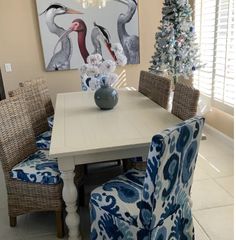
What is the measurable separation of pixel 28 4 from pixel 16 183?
115 inches

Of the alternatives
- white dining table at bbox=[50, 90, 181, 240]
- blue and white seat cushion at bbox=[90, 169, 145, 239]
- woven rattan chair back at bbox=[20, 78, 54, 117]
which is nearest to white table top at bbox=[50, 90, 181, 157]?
white dining table at bbox=[50, 90, 181, 240]

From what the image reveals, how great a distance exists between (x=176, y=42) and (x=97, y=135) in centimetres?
237

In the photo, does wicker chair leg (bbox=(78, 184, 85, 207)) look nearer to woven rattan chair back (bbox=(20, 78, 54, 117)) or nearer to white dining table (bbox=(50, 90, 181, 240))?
white dining table (bbox=(50, 90, 181, 240))

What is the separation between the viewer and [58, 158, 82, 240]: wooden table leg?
1707mm

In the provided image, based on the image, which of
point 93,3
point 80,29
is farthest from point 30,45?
point 93,3

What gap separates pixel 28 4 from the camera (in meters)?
4.02

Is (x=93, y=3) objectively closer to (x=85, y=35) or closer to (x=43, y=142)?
(x=85, y=35)

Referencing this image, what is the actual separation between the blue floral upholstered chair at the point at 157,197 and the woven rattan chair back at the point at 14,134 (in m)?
0.78

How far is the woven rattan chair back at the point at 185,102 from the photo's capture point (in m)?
1.98

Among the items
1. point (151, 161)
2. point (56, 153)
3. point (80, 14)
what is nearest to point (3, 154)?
point (56, 153)

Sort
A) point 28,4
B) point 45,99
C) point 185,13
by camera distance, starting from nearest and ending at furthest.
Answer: point 45,99
point 185,13
point 28,4

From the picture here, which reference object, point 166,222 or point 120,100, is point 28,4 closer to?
point 120,100

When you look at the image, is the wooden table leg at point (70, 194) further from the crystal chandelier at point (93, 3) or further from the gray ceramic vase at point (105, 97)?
the crystal chandelier at point (93, 3)

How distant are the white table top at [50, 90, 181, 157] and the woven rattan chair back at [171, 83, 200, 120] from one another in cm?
7
